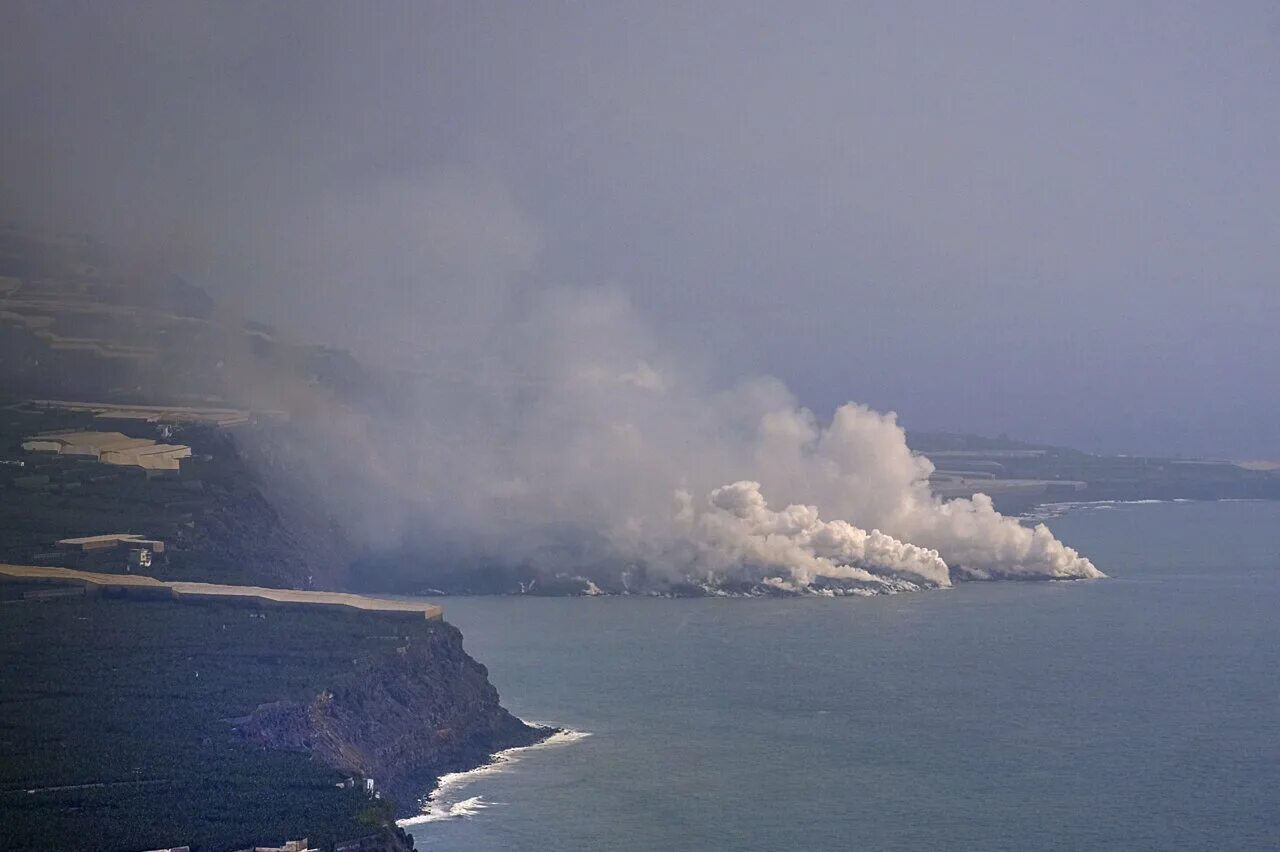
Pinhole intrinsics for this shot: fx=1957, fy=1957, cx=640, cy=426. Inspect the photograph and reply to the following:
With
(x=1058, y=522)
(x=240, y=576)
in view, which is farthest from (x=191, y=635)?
(x=1058, y=522)

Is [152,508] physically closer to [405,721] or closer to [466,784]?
[405,721]

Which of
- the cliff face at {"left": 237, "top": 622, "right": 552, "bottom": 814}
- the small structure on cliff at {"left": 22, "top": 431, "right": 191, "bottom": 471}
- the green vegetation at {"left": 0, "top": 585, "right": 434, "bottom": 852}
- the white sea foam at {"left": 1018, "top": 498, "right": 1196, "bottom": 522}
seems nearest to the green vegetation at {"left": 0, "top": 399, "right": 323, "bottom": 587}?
the small structure on cliff at {"left": 22, "top": 431, "right": 191, "bottom": 471}

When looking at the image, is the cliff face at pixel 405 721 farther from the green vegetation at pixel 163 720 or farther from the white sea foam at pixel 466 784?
the green vegetation at pixel 163 720

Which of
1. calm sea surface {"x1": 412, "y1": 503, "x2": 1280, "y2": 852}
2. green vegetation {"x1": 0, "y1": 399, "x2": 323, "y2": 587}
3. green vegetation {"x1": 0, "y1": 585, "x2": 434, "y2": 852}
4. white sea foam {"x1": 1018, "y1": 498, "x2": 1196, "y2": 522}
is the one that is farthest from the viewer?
white sea foam {"x1": 1018, "y1": 498, "x2": 1196, "y2": 522}

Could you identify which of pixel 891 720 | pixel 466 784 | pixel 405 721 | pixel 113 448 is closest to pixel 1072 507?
pixel 891 720

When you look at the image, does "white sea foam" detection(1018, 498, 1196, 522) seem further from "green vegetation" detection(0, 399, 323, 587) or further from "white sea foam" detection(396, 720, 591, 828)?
"white sea foam" detection(396, 720, 591, 828)

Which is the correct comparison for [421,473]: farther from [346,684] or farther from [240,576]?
[346,684]

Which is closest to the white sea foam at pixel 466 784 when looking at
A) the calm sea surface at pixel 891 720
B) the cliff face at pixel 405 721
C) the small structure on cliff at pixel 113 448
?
the calm sea surface at pixel 891 720
